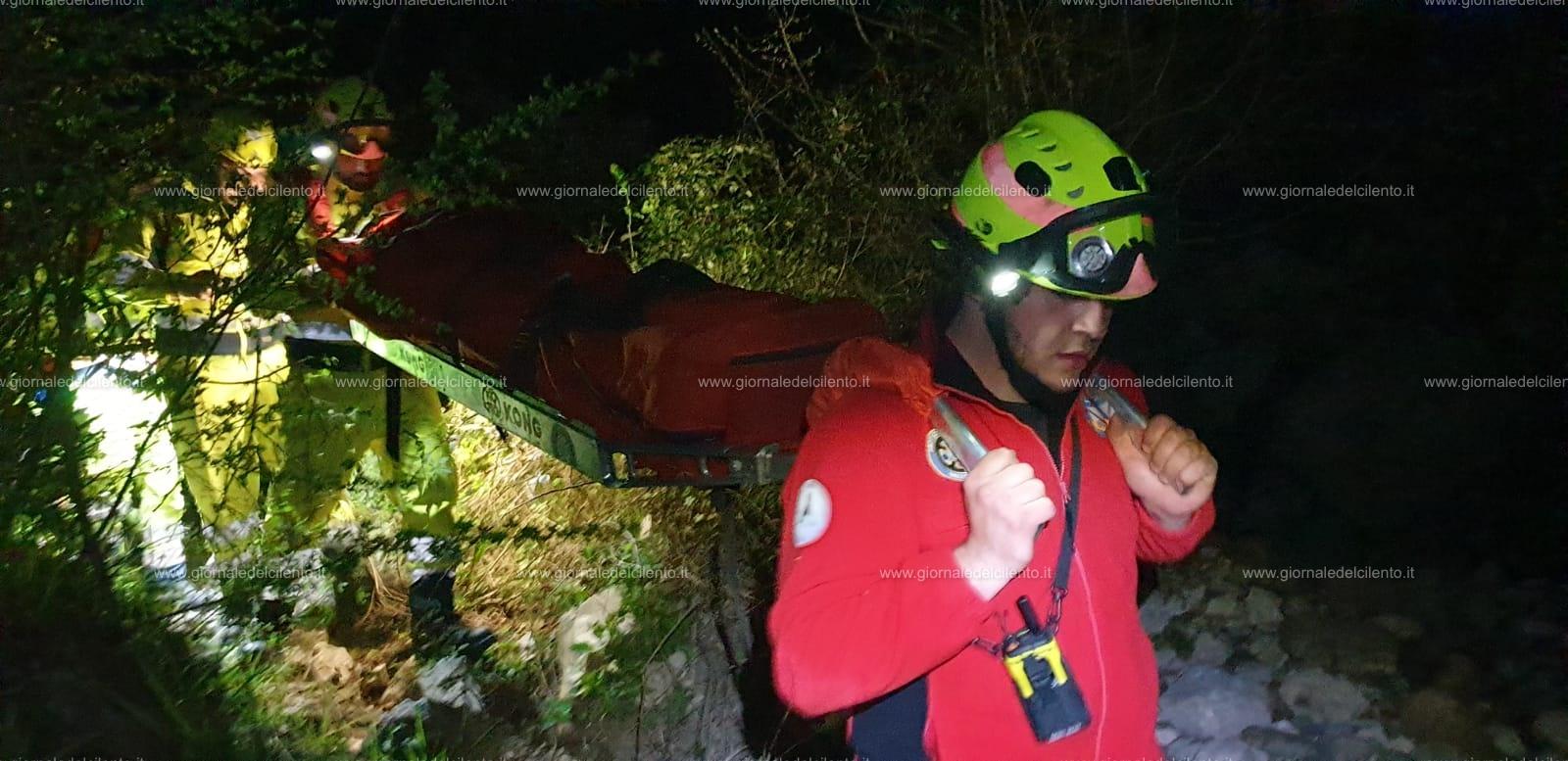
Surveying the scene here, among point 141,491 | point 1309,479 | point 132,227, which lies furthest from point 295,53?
point 1309,479

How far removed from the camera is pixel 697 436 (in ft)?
8.86

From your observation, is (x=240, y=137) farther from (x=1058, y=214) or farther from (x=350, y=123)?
(x=1058, y=214)

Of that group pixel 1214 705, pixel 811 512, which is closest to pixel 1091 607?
pixel 811 512

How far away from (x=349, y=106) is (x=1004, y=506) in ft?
12.0

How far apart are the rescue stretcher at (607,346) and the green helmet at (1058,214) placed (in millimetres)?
737

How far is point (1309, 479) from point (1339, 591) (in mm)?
1132

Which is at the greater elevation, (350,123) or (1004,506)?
(350,123)

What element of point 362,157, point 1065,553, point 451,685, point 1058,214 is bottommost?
point 451,685

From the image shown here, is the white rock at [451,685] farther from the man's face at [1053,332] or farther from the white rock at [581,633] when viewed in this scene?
the man's face at [1053,332]

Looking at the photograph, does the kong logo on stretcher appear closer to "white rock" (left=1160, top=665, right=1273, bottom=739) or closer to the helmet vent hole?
the helmet vent hole

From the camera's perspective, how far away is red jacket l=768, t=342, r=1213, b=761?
156 centimetres

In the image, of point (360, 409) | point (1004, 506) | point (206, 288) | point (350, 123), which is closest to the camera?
point (1004, 506)

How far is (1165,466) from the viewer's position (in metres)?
1.92

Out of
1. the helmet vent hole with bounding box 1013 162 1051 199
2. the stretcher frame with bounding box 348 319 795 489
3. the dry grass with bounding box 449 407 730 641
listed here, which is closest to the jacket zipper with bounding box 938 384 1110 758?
the helmet vent hole with bounding box 1013 162 1051 199
